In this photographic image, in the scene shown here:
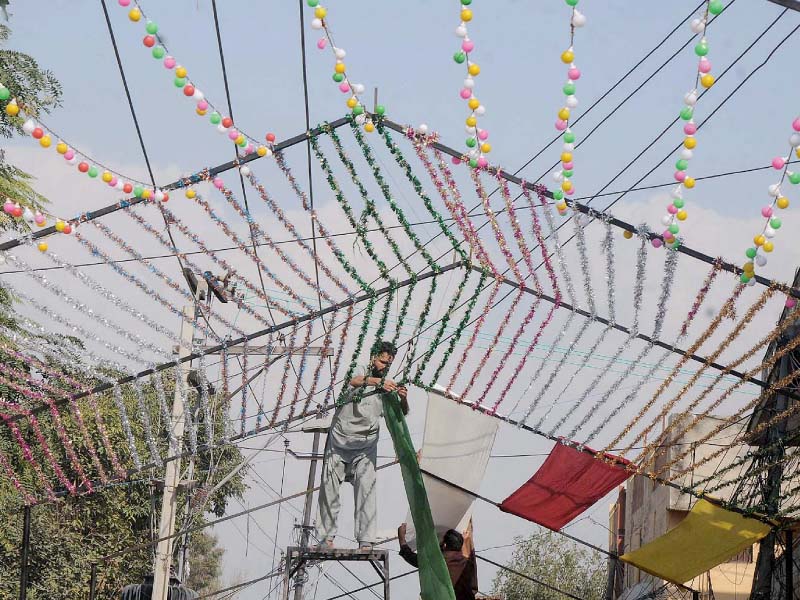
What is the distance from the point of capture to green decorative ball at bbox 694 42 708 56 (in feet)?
23.9

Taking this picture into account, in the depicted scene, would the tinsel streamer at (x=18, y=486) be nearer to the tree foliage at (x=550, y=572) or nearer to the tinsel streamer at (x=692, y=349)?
the tinsel streamer at (x=692, y=349)

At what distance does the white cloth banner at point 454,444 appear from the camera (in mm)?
11516

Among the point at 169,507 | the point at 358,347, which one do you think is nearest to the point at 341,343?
the point at 358,347

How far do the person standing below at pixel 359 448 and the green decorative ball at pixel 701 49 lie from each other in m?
3.59

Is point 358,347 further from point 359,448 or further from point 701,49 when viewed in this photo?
point 701,49

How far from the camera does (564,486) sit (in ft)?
37.0

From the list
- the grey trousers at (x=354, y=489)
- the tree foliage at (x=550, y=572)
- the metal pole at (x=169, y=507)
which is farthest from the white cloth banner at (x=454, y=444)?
the tree foliage at (x=550, y=572)

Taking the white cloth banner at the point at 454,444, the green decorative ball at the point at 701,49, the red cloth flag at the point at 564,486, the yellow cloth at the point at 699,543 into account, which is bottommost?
the yellow cloth at the point at 699,543

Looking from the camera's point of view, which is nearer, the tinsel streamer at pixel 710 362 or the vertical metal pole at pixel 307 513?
the tinsel streamer at pixel 710 362

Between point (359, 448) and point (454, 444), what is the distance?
1.94 metres

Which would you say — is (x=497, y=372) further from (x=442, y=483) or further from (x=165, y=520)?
(x=165, y=520)

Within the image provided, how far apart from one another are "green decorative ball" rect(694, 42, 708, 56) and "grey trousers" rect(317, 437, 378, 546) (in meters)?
4.42

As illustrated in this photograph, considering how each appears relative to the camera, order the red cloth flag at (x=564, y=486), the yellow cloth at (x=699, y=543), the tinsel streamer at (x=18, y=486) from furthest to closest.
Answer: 1. the red cloth flag at (x=564, y=486)
2. the yellow cloth at (x=699, y=543)
3. the tinsel streamer at (x=18, y=486)

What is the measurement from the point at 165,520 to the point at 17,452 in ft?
16.8
